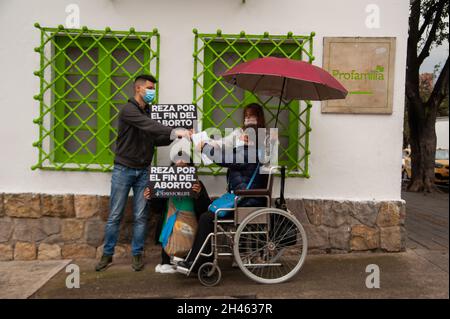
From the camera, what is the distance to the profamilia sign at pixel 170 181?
13.5 feet

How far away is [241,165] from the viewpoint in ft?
13.3

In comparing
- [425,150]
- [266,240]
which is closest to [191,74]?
[266,240]

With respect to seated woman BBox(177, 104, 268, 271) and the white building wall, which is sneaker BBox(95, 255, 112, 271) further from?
seated woman BBox(177, 104, 268, 271)

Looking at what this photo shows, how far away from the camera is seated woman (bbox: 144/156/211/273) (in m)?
4.22

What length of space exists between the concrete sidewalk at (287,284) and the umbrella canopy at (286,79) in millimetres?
1786

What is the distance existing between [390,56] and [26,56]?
416cm

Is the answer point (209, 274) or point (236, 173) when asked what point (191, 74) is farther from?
point (209, 274)

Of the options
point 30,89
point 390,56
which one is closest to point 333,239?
point 390,56

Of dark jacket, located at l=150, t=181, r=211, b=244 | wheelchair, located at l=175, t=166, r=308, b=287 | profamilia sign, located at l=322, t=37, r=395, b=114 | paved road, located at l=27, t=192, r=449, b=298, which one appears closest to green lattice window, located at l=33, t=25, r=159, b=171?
dark jacket, located at l=150, t=181, r=211, b=244

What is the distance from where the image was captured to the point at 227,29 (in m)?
4.95

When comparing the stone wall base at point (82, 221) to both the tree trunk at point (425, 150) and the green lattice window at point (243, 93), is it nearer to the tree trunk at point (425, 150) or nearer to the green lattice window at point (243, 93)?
the green lattice window at point (243, 93)

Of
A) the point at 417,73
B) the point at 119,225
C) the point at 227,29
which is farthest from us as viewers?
the point at 417,73

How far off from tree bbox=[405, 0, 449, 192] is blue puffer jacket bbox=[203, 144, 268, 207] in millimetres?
9777

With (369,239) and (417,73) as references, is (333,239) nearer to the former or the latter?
(369,239)
